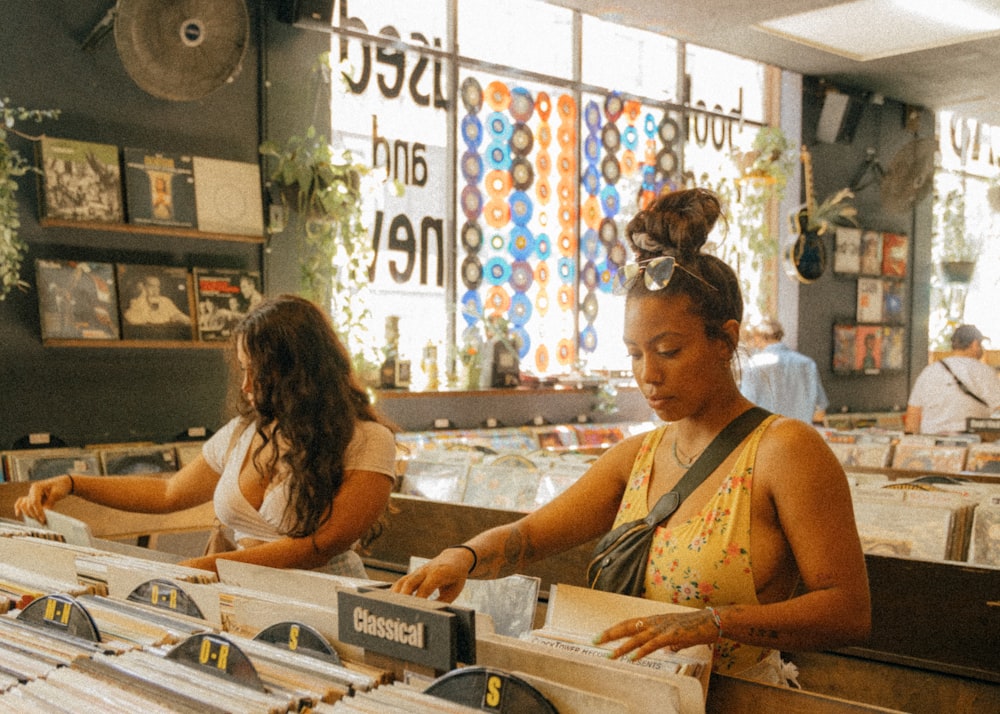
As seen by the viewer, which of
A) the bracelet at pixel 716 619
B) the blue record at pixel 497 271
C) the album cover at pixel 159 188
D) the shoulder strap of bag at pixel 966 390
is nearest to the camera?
the bracelet at pixel 716 619

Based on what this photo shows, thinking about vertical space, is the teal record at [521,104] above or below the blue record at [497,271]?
above

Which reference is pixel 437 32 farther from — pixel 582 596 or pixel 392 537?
pixel 582 596

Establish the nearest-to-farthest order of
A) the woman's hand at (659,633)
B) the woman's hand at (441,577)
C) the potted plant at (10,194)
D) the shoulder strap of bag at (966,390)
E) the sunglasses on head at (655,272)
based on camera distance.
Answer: the woman's hand at (659,633) → the woman's hand at (441,577) → the sunglasses on head at (655,272) → the potted plant at (10,194) → the shoulder strap of bag at (966,390)

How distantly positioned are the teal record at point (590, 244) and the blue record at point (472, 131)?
1.12 m

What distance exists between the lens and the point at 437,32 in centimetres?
650

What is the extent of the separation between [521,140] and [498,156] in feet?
0.82

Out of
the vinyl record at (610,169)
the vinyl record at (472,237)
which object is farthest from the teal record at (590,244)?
the vinyl record at (472,237)

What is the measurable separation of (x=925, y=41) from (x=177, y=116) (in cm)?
547

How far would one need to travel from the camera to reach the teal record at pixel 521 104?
691 cm

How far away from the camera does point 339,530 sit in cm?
215

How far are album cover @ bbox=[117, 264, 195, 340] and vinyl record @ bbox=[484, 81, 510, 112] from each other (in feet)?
9.03

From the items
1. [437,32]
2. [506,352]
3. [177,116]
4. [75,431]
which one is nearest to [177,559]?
[75,431]

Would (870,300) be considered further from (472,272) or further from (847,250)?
(472,272)

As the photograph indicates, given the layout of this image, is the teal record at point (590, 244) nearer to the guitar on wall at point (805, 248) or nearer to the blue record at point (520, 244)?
the blue record at point (520, 244)
